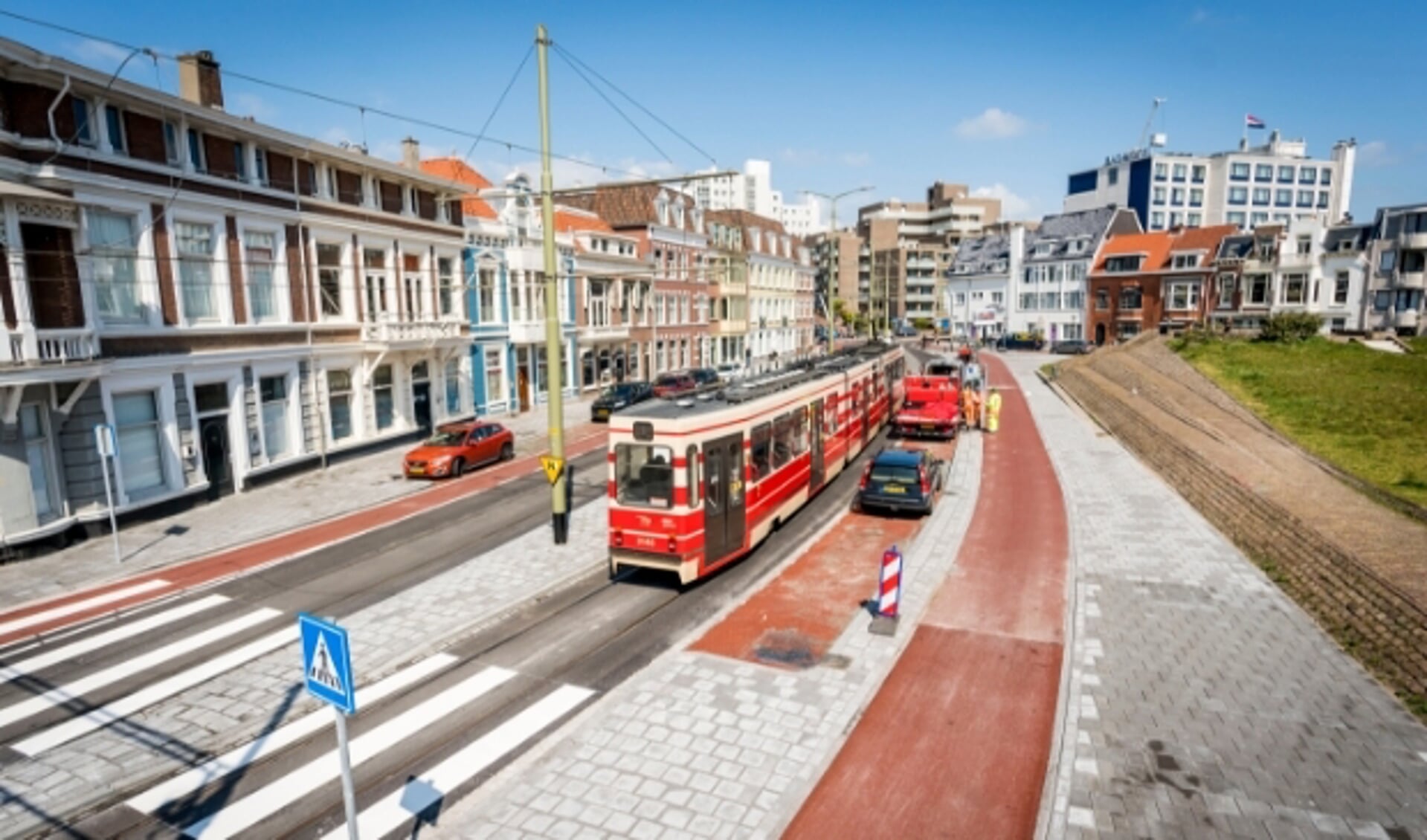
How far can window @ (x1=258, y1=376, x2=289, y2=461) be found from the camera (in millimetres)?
23644

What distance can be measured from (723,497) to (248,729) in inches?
316

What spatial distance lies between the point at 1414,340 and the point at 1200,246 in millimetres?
23583

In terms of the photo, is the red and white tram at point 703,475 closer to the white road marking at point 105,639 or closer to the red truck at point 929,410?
the white road marking at point 105,639

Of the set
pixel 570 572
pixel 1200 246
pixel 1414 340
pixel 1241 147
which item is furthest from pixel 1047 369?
pixel 1241 147

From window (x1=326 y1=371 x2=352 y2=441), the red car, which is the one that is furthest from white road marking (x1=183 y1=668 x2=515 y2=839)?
window (x1=326 y1=371 x2=352 y2=441)

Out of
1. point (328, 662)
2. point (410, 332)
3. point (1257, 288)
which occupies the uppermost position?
point (1257, 288)

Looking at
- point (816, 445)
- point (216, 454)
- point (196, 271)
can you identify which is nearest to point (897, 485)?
point (816, 445)

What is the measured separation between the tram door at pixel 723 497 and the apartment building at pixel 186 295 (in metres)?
14.5

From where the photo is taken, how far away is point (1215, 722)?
9.72m

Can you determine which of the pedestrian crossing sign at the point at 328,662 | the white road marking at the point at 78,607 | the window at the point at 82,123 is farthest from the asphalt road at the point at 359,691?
the window at the point at 82,123

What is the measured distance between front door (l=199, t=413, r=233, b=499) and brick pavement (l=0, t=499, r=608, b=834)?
35.2 feet

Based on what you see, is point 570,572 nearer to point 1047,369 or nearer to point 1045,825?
point 1045,825

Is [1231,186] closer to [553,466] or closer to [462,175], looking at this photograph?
[462,175]

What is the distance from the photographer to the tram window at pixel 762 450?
15.4 m
